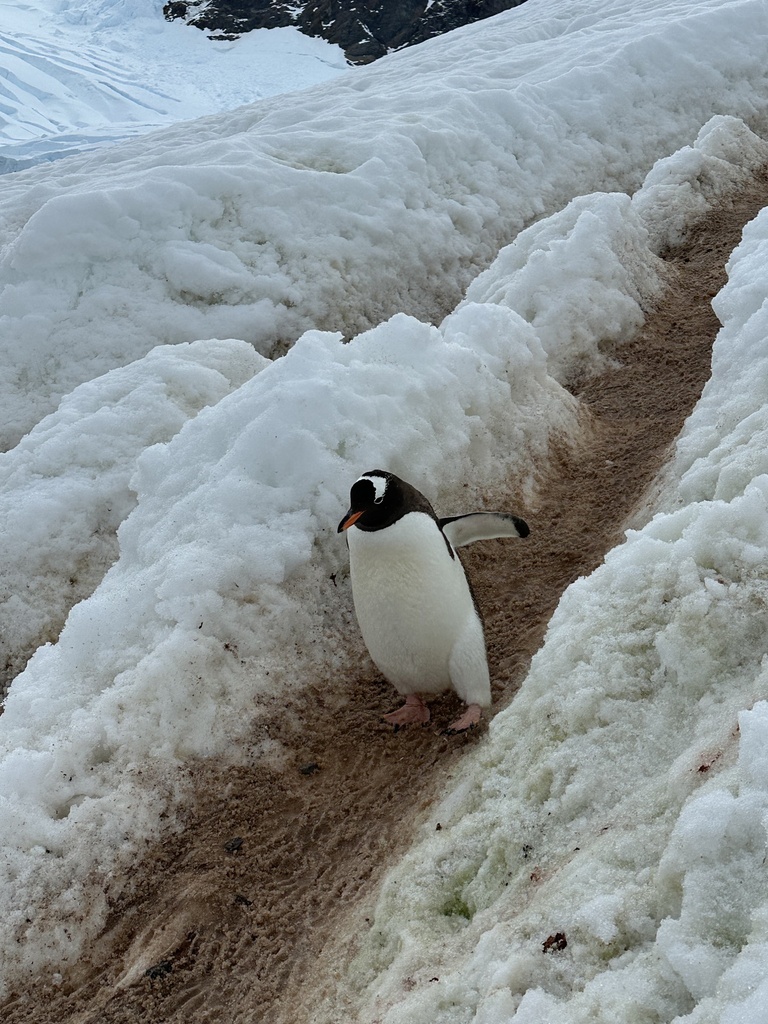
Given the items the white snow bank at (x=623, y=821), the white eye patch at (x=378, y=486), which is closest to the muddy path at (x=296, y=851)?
the white snow bank at (x=623, y=821)

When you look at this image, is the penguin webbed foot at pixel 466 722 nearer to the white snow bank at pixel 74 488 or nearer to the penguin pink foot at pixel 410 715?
the penguin pink foot at pixel 410 715

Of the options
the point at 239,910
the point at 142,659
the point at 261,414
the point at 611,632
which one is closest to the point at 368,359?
the point at 261,414

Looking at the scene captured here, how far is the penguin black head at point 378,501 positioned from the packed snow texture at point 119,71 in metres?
55.3

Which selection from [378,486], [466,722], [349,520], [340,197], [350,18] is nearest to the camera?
[466,722]

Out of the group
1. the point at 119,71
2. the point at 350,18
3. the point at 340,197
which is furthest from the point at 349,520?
the point at 119,71

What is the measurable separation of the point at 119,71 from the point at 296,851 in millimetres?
89983

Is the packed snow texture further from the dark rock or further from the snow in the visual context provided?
the snow

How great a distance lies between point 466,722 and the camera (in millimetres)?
4016

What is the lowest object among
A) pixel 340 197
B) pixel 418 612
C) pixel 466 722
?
pixel 466 722

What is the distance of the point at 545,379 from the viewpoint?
21.8 feet

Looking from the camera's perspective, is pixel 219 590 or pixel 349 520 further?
pixel 219 590

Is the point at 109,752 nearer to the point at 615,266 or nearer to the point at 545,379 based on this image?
the point at 545,379

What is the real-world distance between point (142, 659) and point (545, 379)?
152 inches

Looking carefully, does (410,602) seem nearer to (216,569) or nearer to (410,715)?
(410,715)
